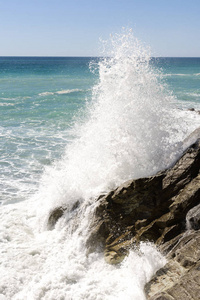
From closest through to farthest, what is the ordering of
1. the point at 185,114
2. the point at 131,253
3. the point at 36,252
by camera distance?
the point at 131,253
the point at 36,252
the point at 185,114

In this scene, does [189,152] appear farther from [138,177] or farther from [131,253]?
[131,253]

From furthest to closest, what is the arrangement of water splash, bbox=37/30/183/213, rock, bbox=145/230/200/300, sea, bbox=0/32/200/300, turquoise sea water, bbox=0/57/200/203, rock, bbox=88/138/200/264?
turquoise sea water, bbox=0/57/200/203 < water splash, bbox=37/30/183/213 < rock, bbox=88/138/200/264 < sea, bbox=0/32/200/300 < rock, bbox=145/230/200/300

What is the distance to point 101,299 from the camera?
5.03 meters

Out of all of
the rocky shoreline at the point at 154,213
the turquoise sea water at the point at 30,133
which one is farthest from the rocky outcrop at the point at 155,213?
the turquoise sea water at the point at 30,133

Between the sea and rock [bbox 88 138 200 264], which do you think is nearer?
the sea

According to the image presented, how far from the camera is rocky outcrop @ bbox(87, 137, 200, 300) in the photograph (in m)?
5.57

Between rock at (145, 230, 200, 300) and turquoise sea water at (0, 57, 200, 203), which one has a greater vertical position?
turquoise sea water at (0, 57, 200, 203)

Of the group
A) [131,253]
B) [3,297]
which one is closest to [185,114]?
[131,253]

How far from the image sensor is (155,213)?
5965 mm

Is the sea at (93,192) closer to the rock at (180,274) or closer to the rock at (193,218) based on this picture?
the rock at (180,274)

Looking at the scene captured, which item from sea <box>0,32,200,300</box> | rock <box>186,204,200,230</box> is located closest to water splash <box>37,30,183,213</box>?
sea <box>0,32,200,300</box>

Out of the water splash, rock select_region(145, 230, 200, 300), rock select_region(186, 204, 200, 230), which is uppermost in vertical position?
the water splash

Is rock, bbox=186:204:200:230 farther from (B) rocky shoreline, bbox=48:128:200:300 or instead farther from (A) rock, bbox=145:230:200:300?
(A) rock, bbox=145:230:200:300

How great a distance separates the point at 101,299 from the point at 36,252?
194cm
